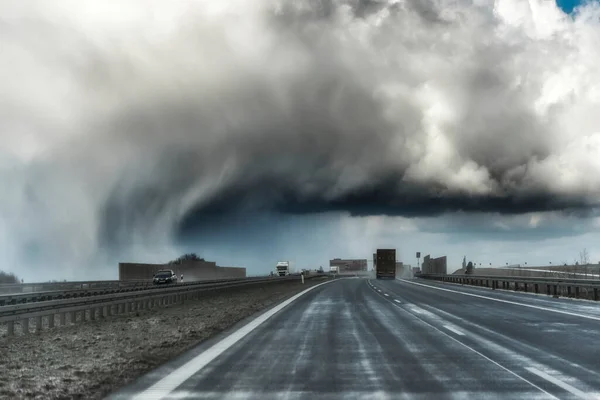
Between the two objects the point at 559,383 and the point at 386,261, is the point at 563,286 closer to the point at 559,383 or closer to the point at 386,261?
the point at 559,383

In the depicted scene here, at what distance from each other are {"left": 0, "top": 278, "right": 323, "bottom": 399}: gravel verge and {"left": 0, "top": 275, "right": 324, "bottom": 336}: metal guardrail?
470mm

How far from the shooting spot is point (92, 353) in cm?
1152

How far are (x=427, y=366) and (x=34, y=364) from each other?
6444 millimetres

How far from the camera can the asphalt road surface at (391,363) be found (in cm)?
721

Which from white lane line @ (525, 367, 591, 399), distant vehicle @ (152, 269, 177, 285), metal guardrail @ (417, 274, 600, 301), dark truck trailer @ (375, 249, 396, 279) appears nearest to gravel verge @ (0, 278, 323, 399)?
white lane line @ (525, 367, 591, 399)

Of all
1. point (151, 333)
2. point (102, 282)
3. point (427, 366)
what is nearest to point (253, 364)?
point (427, 366)

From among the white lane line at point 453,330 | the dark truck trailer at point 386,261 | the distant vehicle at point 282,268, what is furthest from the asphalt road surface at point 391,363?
the distant vehicle at point 282,268

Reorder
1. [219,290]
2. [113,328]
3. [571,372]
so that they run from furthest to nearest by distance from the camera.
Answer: [219,290]
[113,328]
[571,372]

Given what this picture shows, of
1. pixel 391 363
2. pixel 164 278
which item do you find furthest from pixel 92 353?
pixel 164 278

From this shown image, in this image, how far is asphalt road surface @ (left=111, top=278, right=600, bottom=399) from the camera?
7.21 meters

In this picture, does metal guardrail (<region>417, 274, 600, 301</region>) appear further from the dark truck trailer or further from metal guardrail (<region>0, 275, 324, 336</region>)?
the dark truck trailer

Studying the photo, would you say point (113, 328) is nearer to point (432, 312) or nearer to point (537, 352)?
point (432, 312)

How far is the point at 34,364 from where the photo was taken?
10.4 metres

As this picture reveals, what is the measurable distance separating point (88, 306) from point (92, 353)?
7886 millimetres
